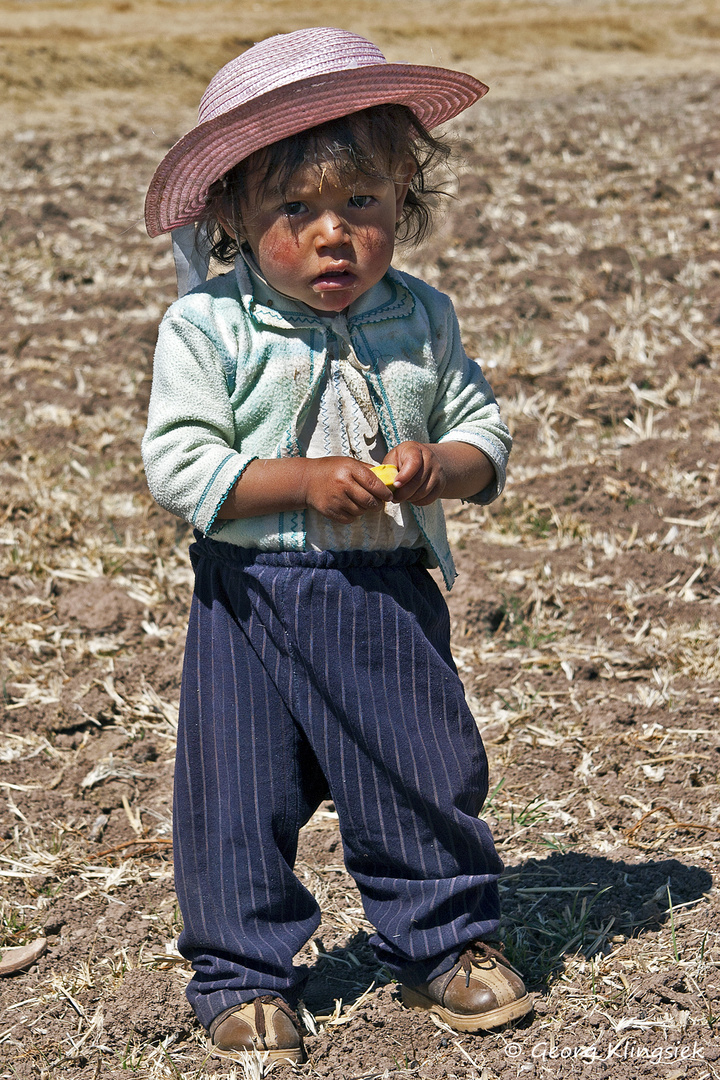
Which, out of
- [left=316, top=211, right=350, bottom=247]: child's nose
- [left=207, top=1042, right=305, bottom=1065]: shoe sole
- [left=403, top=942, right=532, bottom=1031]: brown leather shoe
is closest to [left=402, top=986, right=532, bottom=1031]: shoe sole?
[left=403, top=942, right=532, bottom=1031]: brown leather shoe

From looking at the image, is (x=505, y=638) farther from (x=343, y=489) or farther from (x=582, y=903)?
(x=343, y=489)

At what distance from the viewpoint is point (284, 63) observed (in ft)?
6.36

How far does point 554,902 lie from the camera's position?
8.32 ft

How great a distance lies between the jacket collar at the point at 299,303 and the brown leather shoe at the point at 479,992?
1124mm

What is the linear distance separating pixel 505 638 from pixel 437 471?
67.6 inches

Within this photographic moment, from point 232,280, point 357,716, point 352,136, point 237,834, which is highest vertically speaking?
point 352,136

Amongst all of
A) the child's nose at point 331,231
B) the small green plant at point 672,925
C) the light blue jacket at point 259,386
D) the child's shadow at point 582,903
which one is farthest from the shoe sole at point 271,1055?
the child's nose at point 331,231

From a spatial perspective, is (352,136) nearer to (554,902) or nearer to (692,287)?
(554,902)

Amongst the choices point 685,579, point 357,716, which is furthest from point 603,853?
point 685,579

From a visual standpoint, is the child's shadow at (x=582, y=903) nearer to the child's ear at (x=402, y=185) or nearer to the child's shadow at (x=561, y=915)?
the child's shadow at (x=561, y=915)

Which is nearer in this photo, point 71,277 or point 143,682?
point 143,682

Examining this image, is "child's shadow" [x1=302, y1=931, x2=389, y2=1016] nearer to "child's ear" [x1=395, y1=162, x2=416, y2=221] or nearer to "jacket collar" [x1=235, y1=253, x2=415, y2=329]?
"jacket collar" [x1=235, y1=253, x2=415, y2=329]

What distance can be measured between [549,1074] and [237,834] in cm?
65

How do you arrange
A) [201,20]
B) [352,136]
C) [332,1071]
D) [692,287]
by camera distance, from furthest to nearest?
1. [201,20]
2. [692,287]
3. [332,1071]
4. [352,136]
